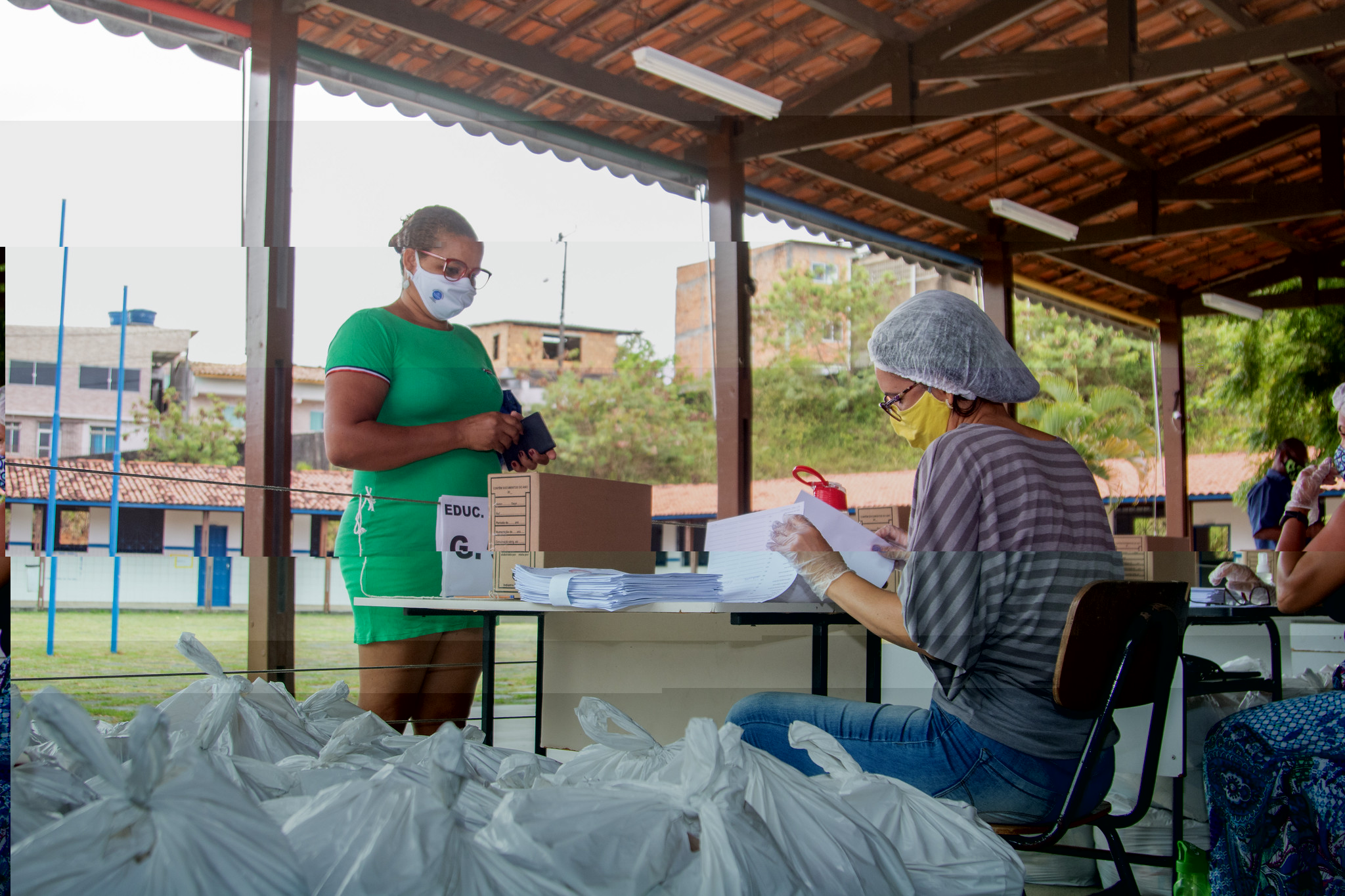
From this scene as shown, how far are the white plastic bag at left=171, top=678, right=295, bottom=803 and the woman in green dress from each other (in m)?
0.19

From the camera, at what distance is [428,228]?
51.8 inches

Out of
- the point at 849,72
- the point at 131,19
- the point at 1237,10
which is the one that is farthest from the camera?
the point at 849,72

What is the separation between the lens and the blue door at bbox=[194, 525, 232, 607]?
120 cm

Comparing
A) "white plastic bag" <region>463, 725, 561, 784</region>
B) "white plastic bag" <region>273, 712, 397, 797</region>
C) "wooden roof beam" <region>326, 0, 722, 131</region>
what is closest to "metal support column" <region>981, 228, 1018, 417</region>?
"wooden roof beam" <region>326, 0, 722, 131</region>

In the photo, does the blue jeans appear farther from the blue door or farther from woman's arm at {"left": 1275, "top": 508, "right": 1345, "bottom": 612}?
the blue door

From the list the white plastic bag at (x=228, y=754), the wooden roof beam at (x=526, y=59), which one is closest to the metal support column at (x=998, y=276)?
the wooden roof beam at (x=526, y=59)

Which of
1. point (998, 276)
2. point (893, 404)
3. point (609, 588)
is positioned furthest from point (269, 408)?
point (998, 276)

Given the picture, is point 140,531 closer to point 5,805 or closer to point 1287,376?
point 5,805

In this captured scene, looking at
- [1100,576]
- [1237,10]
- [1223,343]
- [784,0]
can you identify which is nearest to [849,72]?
[784,0]

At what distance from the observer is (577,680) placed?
1.20m

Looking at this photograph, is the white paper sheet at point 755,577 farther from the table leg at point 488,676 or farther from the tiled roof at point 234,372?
the tiled roof at point 234,372

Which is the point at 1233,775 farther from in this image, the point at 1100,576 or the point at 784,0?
the point at 784,0

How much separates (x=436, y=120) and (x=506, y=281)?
516 millimetres

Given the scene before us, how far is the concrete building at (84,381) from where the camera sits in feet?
3.70
